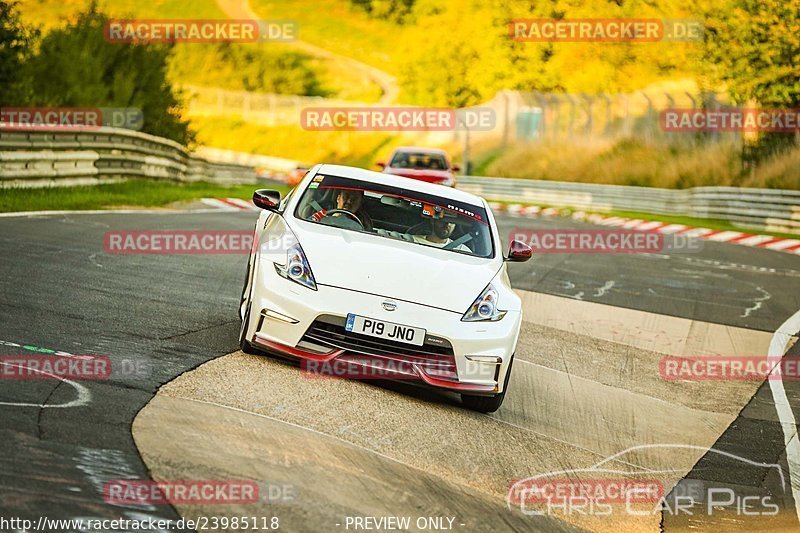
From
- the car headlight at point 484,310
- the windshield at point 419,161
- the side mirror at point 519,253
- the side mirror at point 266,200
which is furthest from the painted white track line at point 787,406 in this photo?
the windshield at point 419,161

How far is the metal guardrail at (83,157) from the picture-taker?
1736 cm

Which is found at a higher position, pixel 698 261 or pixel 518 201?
pixel 698 261

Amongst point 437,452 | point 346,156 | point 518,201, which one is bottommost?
point 346,156

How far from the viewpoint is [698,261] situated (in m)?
20.1

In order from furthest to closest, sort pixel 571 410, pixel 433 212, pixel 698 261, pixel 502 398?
pixel 698 261
pixel 433 212
pixel 571 410
pixel 502 398

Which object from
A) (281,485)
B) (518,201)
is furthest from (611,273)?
(518,201)

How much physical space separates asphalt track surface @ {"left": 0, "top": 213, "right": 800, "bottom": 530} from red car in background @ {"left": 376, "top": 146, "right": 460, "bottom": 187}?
23.3 ft

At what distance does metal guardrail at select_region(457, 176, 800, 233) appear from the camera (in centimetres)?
2881

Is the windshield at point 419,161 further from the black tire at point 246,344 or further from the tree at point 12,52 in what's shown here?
the black tire at point 246,344

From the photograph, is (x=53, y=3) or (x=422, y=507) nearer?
(x=422, y=507)

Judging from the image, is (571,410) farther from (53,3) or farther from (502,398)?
(53,3)

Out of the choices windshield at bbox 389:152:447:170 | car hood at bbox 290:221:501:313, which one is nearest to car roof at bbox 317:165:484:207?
car hood at bbox 290:221:501:313

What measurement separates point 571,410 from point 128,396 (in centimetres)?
330

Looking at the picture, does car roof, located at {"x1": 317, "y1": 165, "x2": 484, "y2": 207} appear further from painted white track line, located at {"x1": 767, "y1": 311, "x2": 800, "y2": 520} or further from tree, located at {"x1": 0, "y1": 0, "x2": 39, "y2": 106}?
tree, located at {"x1": 0, "y1": 0, "x2": 39, "y2": 106}
